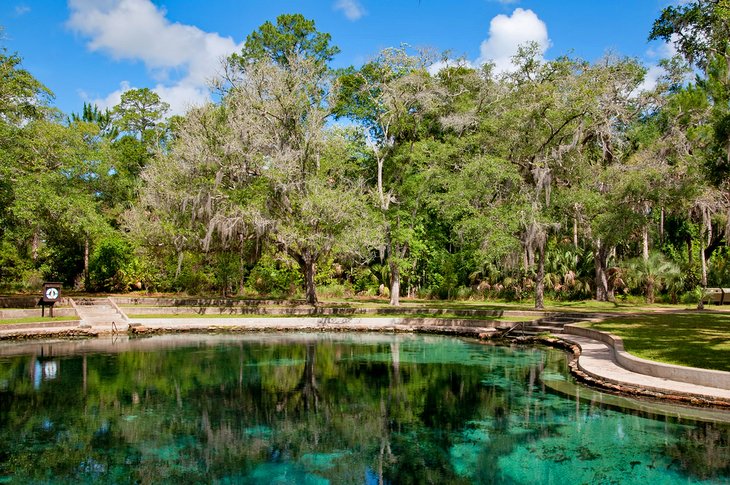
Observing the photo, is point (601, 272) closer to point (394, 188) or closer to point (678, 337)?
point (394, 188)

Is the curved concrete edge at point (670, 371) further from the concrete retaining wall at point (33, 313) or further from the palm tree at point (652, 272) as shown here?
the concrete retaining wall at point (33, 313)

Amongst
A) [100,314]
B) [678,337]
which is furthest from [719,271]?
[100,314]

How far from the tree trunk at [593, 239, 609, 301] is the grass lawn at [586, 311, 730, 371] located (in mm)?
7459

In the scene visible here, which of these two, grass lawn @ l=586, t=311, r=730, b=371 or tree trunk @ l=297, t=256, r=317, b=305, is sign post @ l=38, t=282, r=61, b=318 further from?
grass lawn @ l=586, t=311, r=730, b=371

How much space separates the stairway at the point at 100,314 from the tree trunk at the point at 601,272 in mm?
26143

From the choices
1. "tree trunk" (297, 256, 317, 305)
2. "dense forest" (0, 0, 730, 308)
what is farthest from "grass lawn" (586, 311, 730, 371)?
"tree trunk" (297, 256, 317, 305)

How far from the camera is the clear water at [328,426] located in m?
8.52

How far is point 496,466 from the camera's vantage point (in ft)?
28.8

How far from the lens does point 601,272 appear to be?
32312 mm

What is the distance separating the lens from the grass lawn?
13634mm

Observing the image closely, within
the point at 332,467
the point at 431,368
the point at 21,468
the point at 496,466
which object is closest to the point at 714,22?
the point at 431,368

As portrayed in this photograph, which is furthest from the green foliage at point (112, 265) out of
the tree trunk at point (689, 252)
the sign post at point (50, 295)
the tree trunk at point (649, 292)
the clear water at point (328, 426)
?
the tree trunk at point (689, 252)

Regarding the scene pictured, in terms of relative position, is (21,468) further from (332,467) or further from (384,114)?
(384,114)

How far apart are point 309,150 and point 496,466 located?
21947mm
